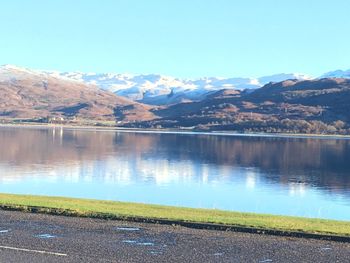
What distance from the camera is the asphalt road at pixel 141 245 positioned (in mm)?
18312

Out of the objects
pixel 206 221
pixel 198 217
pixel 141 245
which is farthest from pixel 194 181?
pixel 141 245

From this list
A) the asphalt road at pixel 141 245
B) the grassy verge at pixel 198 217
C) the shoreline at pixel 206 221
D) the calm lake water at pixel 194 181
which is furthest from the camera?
the calm lake water at pixel 194 181

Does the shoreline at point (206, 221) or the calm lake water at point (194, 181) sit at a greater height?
the shoreline at point (206, 221)

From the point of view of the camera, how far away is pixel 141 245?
2017 centimetres

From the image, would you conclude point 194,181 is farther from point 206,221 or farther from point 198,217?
point 206,221

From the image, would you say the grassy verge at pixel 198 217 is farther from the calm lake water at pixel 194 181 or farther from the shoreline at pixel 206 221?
the calm lake water at pixel 194 181

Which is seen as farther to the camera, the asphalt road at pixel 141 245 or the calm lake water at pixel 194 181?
the calm lake water at pixel 194 181

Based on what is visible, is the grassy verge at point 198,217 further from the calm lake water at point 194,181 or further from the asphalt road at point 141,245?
the calm lake water at point 194,181

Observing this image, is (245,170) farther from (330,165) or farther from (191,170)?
(330,165)

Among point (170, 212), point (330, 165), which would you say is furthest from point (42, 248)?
point (330, 165)

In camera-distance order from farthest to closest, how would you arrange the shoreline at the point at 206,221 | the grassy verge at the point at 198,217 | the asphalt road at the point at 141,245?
the grassy verge at the point at 198,217
the shoreline at the point at 206,221
the asphalt road at the point at 141,245

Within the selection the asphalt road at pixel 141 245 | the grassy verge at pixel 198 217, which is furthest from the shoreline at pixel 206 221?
the asphalt road at pixel 141 245

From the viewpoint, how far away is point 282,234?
2286 cm

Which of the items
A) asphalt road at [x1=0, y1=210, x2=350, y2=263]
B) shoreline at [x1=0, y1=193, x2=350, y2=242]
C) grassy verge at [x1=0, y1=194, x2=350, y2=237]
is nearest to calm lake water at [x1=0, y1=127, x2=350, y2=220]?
grassy verge at [x1=0, y1=194, x2=350, y2=237]
